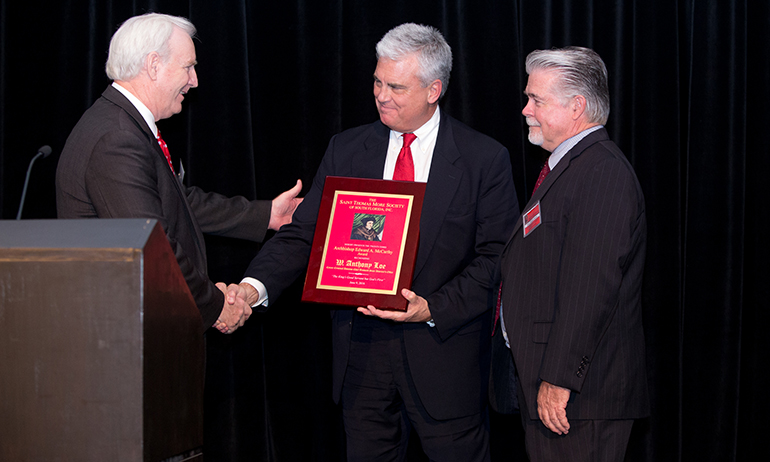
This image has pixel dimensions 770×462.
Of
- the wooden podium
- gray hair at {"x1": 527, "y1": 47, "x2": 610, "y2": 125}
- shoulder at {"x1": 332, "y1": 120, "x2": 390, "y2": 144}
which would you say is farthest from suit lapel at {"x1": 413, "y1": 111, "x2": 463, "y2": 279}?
the wooden podium

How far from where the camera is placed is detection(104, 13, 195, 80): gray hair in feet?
6.57

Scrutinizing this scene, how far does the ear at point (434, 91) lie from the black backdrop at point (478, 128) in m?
0.62

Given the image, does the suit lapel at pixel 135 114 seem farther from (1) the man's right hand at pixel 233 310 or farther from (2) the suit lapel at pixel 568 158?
(2) the suit lapel at pixel 568 158

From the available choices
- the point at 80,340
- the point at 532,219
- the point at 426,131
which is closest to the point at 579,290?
the point at 532,219

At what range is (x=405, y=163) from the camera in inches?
90.5

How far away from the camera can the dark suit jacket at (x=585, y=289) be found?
5.71 ft

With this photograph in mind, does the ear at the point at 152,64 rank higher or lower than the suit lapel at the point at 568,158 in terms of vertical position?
higher

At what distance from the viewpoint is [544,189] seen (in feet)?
6.31

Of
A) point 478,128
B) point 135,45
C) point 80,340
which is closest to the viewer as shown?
point 80,340

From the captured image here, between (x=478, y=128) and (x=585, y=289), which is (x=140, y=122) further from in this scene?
(x=478, y=128)

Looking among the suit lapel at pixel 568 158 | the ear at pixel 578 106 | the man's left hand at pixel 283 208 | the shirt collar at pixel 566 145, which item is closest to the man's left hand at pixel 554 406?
the suit lapel at pixel 568 158

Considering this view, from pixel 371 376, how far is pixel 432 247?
52 cm

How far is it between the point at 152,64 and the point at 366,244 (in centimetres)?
91

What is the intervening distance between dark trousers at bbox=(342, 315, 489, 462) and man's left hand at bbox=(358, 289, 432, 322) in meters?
0.13
